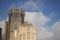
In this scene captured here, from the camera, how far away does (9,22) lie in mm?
3980

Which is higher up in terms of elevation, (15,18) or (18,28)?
(15,18)

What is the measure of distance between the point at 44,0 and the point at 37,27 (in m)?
Result: 0.73

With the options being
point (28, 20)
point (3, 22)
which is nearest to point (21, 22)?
point (28, 20)

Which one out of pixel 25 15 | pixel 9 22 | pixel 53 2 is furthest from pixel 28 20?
pixel 53 2

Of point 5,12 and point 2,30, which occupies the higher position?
point 5,12

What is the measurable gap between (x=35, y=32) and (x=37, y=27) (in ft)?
0.47

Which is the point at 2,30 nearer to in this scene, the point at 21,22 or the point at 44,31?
the point at 21,22

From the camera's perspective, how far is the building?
3926mm

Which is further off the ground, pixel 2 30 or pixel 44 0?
pixel 44 0

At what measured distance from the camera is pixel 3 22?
3992 mm

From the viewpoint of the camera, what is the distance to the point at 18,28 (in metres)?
3.97

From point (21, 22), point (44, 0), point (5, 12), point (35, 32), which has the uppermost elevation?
point (44, 0)

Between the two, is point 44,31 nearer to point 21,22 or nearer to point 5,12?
point 21,22

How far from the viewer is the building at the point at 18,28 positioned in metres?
3.93
